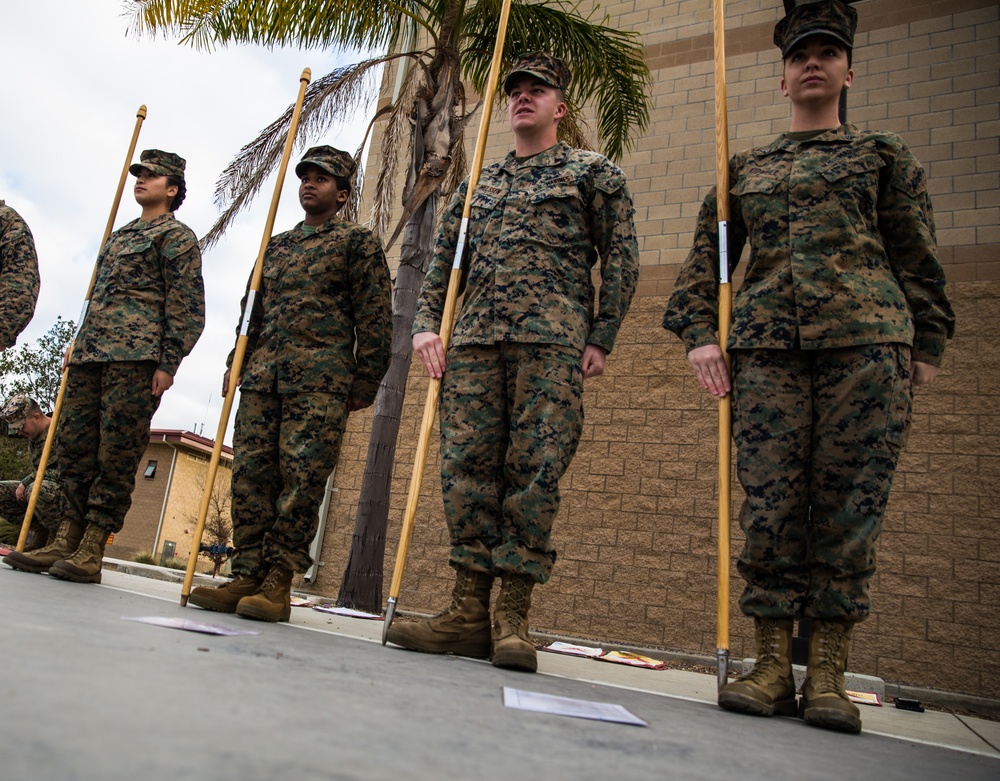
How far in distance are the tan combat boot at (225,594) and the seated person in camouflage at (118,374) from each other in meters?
0.83

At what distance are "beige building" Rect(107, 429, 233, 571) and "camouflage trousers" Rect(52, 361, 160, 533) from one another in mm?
17870

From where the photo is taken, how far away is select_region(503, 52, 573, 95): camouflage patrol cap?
10.5ft

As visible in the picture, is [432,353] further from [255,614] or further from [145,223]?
[145,223]

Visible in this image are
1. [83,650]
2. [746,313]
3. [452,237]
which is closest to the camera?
[83,650]

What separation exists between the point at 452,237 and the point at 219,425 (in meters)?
1.32

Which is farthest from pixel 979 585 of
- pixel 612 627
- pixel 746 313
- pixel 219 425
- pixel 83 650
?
pixel 83 650

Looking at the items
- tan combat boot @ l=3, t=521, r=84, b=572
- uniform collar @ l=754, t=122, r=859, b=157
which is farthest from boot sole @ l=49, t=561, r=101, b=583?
uniform collar @ l=754, t=122, r=859, b=157

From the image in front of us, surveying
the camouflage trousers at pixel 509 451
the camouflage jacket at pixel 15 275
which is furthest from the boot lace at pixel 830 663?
the camouflage jacket at pixel 15 275

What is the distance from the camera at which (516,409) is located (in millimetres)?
2887

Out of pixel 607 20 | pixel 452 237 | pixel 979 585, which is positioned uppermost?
pixel 607 20

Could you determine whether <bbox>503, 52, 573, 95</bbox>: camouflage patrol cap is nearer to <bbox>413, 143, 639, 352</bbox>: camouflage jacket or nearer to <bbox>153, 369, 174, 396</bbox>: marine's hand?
<bbox>413, 143, 639, 352</bbox>: camouflage jacket

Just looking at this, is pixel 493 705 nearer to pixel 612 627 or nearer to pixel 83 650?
pixel 83 650

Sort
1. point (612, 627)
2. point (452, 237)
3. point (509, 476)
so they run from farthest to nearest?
point (612, 627) < point (452, 237) < point (509, 476)

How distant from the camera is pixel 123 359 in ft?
13.0
